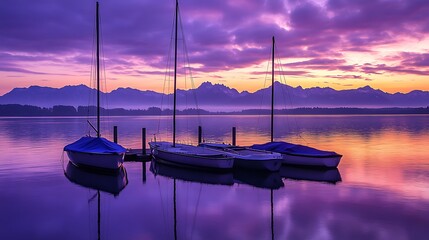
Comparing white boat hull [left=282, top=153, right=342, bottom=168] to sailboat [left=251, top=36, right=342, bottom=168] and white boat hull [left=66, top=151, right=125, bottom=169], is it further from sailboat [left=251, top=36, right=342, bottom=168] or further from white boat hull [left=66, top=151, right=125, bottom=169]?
white boat hull [left=66, top=151, right=125, bottom=169]

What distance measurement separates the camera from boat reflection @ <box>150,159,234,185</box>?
25000mm

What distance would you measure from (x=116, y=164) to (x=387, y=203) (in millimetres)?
17489

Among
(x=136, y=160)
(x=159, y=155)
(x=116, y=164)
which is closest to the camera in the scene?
(x=116, y=164)

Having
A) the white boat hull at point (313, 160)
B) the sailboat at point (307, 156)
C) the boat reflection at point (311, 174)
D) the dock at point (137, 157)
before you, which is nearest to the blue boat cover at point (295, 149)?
the sailboat at point (307, 156)

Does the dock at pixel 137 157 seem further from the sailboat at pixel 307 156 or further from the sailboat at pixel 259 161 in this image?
the sailboat at pixel 307 156

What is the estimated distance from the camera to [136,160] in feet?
113

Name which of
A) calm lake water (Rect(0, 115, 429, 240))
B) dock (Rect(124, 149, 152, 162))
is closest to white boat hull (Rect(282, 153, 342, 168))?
calm lake water (Rect(0, 115, 429, 240))

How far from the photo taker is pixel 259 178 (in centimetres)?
2559

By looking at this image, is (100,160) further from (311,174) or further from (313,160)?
(313,160)

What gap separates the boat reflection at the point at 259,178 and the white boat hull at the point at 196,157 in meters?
1.30

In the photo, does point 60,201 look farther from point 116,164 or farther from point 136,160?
point 136,160

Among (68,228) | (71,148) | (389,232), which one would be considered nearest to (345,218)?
(389,232)

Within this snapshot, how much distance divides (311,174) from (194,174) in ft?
28.2

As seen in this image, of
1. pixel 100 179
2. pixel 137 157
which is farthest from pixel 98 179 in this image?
pixel 137 157
